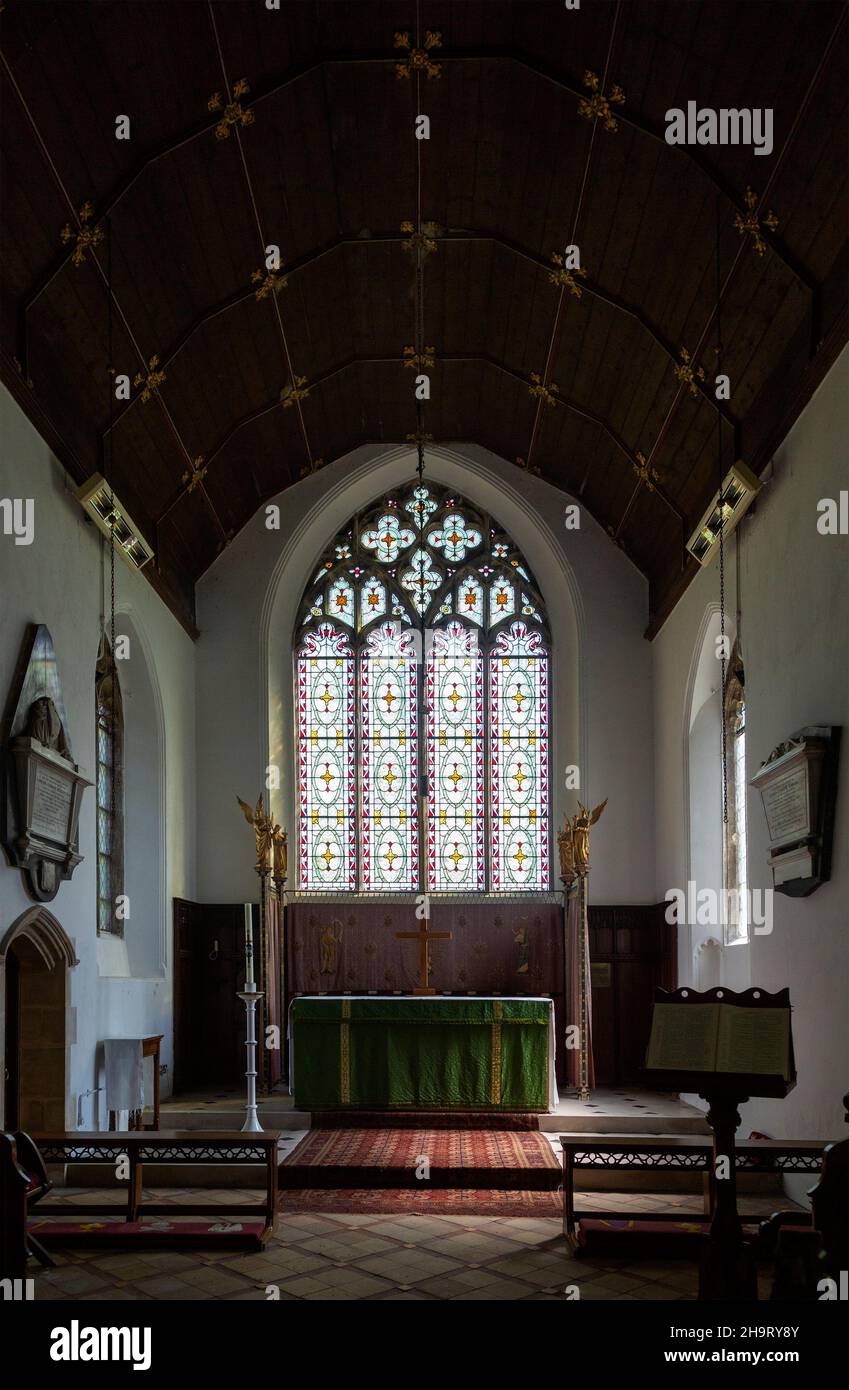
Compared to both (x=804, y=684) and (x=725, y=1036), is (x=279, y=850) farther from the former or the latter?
(x=725, y=1036)

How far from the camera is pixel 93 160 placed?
7.71m

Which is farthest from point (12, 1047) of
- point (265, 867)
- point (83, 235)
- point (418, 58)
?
point (418, 58)

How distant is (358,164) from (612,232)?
1770mm

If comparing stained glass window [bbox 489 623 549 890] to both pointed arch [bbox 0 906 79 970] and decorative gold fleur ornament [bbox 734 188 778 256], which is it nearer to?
pointed arch [bbox 0 906 79 970]

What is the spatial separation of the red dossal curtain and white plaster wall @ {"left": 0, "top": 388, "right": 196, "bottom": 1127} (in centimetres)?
127

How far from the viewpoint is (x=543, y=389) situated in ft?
38.8

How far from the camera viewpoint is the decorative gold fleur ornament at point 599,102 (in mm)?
7910

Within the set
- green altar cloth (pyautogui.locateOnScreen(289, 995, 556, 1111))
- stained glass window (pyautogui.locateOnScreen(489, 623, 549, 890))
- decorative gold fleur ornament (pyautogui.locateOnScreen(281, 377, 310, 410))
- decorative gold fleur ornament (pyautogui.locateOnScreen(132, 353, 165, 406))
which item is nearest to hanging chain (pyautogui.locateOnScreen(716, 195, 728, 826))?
green altar cloth (pyautogui.locateOnScreen(289, 995, 556, 1111))

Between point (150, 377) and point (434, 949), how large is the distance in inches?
235

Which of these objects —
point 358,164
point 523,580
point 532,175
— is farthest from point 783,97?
point 523,580

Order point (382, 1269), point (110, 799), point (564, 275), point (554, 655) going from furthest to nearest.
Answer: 1. point (554, 655)
2. point (110, 799)
3. point (564, 275)
4. point (382, 1269)

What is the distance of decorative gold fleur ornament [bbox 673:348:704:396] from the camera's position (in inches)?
375
